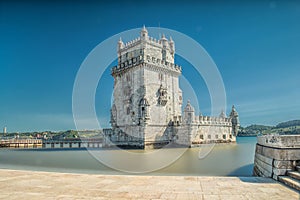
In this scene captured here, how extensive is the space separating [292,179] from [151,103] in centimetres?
3156

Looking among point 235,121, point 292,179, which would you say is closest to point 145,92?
point 235,121

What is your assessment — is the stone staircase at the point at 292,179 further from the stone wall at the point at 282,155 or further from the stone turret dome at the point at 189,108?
the stone turret dome at the point at 189,108

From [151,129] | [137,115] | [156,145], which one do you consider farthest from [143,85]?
[156,145]

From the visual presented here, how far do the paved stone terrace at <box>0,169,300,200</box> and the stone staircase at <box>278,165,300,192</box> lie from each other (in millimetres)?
288

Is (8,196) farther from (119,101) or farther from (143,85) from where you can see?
(119,101)

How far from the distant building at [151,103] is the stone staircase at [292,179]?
1120 inches

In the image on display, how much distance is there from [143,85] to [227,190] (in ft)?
105

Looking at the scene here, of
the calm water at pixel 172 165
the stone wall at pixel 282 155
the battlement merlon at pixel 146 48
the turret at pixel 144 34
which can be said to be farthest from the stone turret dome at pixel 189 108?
the stone wall at pixel 282 155

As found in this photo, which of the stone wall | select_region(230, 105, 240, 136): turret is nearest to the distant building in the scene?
select_region(230, 105, 240, 136): turret

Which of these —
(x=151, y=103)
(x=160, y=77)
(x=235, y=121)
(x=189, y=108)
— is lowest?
(x=235, y=121)

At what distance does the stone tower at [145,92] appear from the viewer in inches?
1519

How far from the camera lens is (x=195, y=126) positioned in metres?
40.3

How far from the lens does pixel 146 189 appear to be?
8008 millimetres

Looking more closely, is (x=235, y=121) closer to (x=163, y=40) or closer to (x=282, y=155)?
(x=163, y=40)
